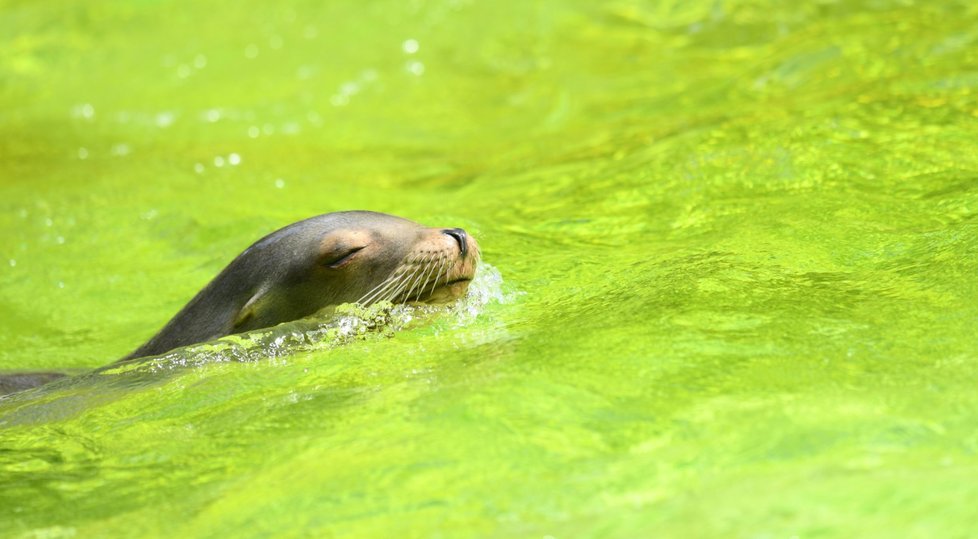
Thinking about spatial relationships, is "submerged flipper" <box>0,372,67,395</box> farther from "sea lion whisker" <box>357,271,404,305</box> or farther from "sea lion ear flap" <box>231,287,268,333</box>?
"sea lion whisker" <box>357,271,404,305</box>

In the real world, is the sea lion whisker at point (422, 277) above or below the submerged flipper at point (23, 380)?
above

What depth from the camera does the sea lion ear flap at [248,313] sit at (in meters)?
4.64

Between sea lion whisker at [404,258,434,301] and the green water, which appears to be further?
sea lion whisker at [404,258,434,301]

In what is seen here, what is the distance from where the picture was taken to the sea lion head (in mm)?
4656

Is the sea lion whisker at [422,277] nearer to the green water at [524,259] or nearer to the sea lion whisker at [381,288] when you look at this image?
the sea lion whisker at [381,288]

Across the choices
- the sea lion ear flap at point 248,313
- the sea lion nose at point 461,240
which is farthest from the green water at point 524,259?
the sea lion ear flap at point 248,313

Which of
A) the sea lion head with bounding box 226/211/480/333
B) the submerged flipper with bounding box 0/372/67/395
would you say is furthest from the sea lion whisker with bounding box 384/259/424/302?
the submerged flipper with bounding box 0/372/67/395

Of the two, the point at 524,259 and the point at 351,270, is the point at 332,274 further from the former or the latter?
the point at 524,259

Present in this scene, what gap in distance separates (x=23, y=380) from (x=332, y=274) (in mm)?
1395

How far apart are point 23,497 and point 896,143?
433cm

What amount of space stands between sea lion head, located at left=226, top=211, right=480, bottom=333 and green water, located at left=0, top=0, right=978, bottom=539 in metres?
0.24

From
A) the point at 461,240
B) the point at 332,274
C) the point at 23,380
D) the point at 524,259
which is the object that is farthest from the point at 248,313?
the point at 524,259

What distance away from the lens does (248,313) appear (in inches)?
183

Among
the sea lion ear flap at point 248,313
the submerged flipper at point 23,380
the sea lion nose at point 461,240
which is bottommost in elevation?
the submerged flipper at point 23,380
